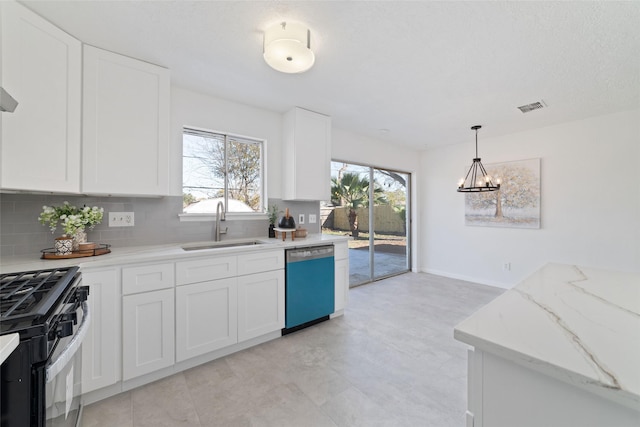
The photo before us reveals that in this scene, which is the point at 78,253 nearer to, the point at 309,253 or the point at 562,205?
the point at 309,253

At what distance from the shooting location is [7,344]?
2.41ft

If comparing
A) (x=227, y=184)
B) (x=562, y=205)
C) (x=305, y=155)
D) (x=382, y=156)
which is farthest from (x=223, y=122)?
(x=562, y=205)

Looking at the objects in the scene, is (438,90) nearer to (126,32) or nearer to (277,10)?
(277,10)

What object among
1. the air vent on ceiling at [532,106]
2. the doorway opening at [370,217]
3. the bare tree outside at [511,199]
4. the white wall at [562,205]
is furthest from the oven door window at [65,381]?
the bare tree outside at [511,199]

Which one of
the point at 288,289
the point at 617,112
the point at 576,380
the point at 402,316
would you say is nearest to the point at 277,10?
the point at 576,380

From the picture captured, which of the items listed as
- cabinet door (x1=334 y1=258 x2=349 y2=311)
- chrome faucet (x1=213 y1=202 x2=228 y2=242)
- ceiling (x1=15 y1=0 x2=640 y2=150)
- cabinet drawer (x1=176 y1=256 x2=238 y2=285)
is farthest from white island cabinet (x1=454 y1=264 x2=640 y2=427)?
chrome faucet (x1=213 y1=202 x2=228 y2=242)

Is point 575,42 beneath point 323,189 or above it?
above

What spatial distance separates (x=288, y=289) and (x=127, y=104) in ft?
6.86

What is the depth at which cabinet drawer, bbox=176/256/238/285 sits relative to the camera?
200cm

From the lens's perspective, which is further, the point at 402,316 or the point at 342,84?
the point at 402,316

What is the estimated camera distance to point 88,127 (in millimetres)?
1875

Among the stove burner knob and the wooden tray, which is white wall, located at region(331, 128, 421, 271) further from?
the stove burner knob

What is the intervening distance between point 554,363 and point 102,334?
7.60 feet

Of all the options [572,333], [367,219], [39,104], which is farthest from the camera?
[367,219]
